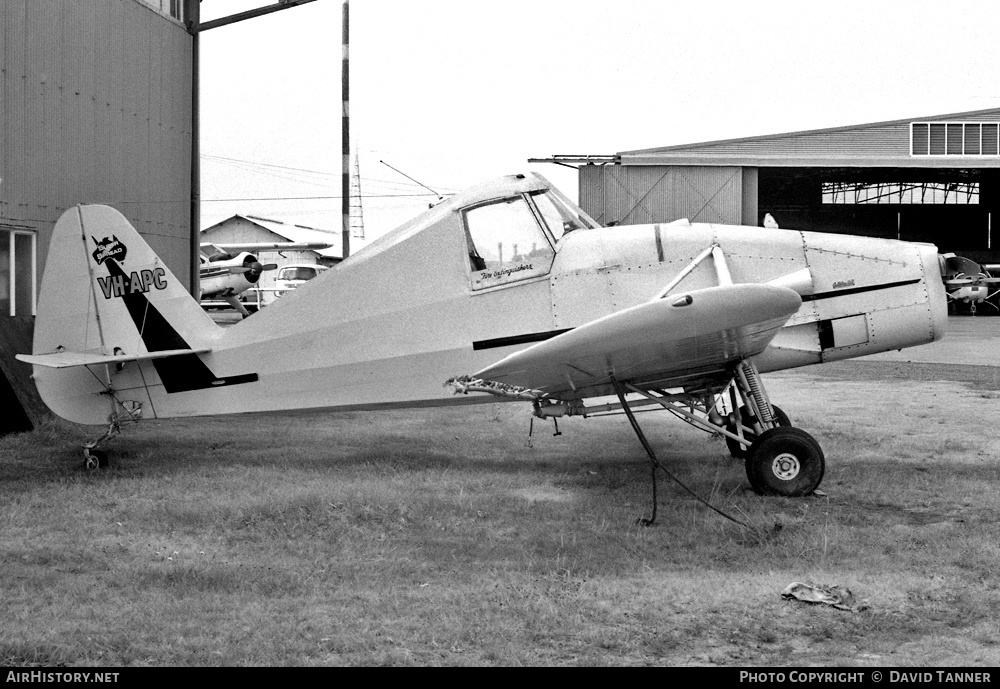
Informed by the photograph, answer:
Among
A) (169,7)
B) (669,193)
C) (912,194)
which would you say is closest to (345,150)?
(169,7)

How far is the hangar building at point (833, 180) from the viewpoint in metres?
37.0

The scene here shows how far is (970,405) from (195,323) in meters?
8.93

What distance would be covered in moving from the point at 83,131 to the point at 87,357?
490 centimetres

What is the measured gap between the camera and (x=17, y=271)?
1096 centimetres

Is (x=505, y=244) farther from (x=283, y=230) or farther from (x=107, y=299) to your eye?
(x=283, y=230)

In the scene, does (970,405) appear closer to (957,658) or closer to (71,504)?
(957,658)

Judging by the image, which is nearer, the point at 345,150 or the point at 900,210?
the point at 345,150

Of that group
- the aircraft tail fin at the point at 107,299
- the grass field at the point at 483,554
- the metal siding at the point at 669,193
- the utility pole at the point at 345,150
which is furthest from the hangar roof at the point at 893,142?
the aircraft tail fin at the point at 107,299

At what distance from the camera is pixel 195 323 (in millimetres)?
8391

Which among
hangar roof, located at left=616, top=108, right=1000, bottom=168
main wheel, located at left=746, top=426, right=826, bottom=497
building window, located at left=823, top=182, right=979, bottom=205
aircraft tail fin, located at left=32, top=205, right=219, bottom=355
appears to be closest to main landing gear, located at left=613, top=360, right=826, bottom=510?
main wheel, located at left=746, top=426, right=826, bottom=497

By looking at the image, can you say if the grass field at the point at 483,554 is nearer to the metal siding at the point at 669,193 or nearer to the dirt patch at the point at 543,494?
the dirt patch at the point at 543,494

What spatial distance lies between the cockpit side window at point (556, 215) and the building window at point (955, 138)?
40.1 m

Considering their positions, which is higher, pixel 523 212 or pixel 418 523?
pixel 523 212
